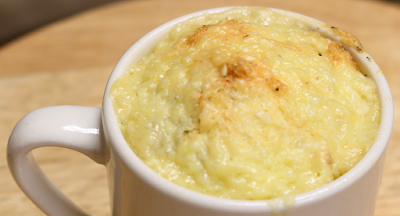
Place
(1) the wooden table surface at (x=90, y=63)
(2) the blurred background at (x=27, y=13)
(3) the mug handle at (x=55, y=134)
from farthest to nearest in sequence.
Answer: (2) the blurred background at (x=27, y=13) → (1) the wooden table surface at (x=90, y=63) → (3) the mug handle at (x=55, y=134)

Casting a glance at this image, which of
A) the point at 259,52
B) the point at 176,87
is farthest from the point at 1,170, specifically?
the point at 259,52

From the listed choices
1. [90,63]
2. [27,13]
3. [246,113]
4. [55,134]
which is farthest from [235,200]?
[27,13]

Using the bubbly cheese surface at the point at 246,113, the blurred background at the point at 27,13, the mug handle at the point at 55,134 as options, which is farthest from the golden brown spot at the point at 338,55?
the blurred background at the point at 27,13

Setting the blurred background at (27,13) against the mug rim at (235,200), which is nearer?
the mug rim at (235,200)

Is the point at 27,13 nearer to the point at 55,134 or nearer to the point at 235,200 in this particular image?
the point at 55,134

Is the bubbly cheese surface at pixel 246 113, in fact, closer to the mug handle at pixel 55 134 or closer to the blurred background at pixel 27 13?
the mug handle at pixel 55 134
